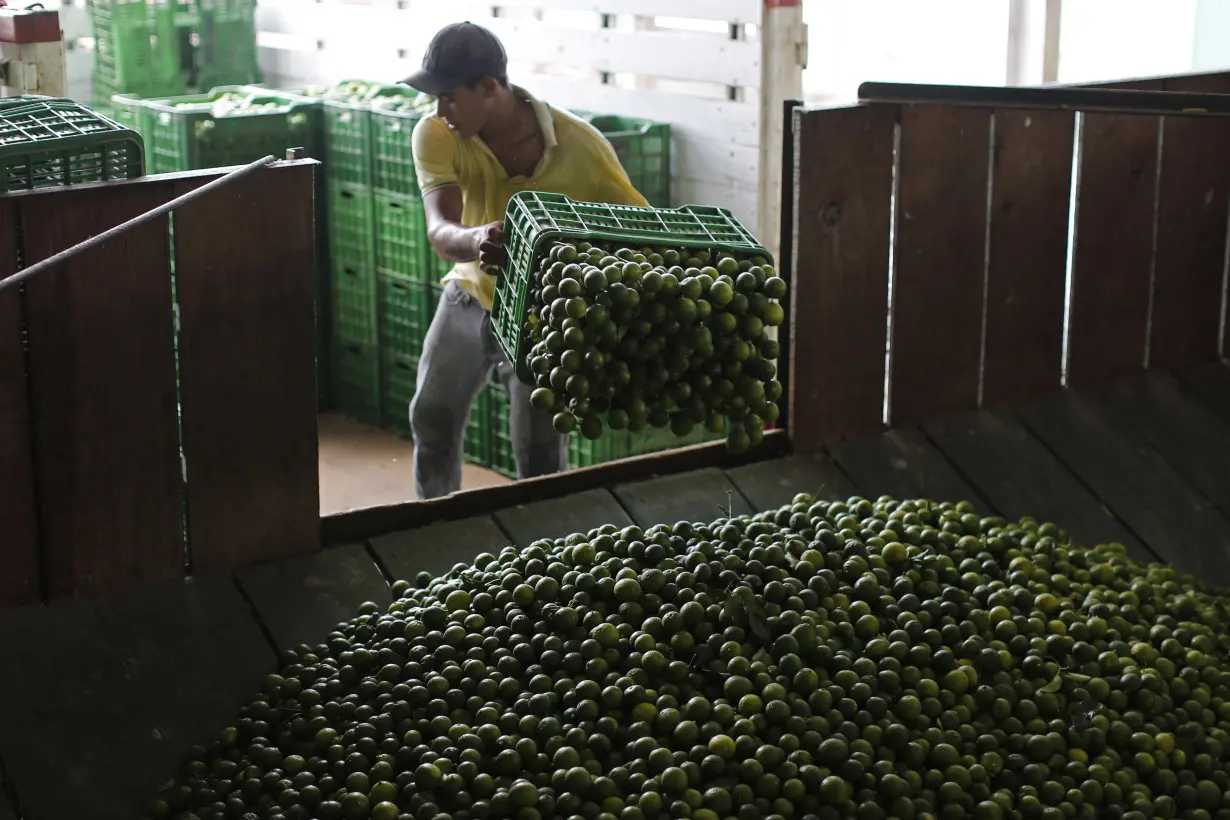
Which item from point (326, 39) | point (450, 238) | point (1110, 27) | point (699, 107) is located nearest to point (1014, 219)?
point (450, 238)

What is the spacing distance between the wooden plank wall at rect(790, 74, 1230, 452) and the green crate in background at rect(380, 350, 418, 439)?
2952 millimetres

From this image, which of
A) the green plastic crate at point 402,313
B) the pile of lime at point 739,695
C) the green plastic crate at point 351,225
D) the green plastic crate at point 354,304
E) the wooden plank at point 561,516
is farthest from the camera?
the green plastic crate at point 354,304

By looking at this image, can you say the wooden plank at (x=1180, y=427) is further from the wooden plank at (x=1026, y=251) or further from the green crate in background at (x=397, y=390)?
the green crate in background at (x=397, y=390)

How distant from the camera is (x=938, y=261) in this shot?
390cm

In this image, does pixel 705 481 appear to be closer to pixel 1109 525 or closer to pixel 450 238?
pixel 450 238

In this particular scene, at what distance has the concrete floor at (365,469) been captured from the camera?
5918mm

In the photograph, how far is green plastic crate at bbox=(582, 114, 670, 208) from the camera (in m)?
5.84

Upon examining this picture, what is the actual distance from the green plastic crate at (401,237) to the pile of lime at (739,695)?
3196mm

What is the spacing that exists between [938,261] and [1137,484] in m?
0.84

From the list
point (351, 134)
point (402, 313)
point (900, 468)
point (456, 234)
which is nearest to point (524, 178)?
point (456, 234)

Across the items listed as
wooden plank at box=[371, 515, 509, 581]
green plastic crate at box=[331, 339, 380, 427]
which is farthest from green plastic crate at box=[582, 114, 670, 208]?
A: wooden plank at box=[371, 515, 509, 581]

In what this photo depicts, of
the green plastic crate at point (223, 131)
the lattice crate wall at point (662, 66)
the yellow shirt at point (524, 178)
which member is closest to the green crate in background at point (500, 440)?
the lattice crate wall at point (662, 66)

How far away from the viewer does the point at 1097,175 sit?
13.6 feet

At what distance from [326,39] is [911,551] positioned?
19.0ft
